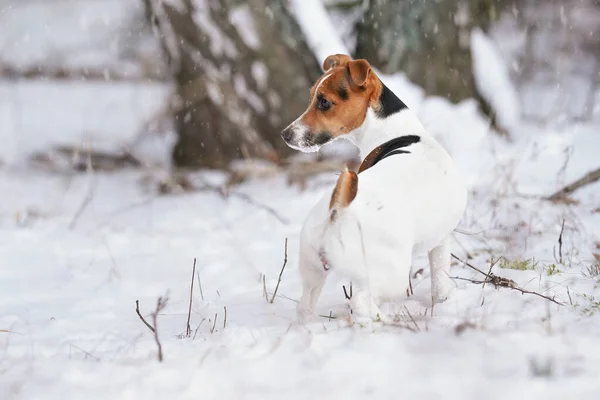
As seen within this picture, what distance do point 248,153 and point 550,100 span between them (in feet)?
26.0

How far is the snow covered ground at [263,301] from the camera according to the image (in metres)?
2.12

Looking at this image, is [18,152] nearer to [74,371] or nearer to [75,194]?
[75,194]

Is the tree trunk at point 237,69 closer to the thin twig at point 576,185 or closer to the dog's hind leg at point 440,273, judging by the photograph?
the thin twig at point 576,185

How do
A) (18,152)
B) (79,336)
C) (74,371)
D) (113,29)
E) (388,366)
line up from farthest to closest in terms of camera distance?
(113,29) → (18,152) → (79,336) → (74,371) → (388,366)

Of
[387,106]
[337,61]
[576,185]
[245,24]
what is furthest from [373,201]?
[245,24]

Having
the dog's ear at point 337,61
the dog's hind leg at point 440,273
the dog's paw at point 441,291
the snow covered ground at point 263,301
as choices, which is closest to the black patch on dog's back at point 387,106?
Answer: the dog's ear at point 337,61

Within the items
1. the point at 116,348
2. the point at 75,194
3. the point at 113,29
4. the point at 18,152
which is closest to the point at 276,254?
the point at 116,348

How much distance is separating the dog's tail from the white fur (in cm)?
2

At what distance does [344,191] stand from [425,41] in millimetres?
5775

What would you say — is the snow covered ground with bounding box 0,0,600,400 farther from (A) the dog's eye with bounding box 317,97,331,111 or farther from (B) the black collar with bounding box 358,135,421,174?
(A) the dog's eye with bounding box 317,97,331,111

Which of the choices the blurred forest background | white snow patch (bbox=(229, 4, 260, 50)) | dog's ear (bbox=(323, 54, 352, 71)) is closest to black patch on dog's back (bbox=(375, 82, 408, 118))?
dog's ear (bbox=(323, 54, 352, 71))

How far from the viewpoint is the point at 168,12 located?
6.54m

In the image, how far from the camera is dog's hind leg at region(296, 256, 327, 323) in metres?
2.68

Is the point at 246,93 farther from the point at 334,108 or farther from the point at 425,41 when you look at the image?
the point at 334,108
